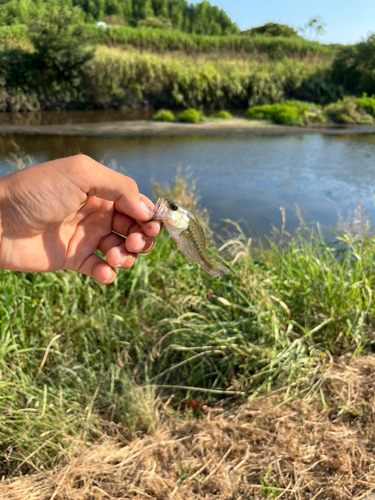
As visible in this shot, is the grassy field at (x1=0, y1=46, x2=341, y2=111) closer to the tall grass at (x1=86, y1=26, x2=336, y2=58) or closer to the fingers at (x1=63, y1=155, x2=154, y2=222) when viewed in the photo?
the tall grass at (x1=86, y1=26, x2=336, y2=58)

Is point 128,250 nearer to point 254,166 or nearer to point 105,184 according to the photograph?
point 105,184

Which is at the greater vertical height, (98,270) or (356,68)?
(356,68)

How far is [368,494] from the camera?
74.3 inches

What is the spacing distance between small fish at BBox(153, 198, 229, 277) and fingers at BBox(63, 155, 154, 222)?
162mm

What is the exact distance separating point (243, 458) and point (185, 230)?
1507 millimetres

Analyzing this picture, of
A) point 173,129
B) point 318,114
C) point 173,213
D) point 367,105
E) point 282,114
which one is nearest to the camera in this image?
point 173,213

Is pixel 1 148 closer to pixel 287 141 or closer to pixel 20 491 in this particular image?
pixel 287 141

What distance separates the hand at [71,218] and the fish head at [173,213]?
0.20m

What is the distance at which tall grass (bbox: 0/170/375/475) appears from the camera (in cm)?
232

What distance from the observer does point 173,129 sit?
12578 millimetres

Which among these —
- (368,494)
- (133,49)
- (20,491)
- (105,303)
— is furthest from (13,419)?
(133,49)

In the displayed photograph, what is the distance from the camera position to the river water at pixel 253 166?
665 centimetres

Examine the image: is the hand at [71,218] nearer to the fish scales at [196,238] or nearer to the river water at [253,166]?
the fish scales at [196,238]

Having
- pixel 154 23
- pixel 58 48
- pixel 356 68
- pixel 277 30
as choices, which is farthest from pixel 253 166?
pixel 154 23
